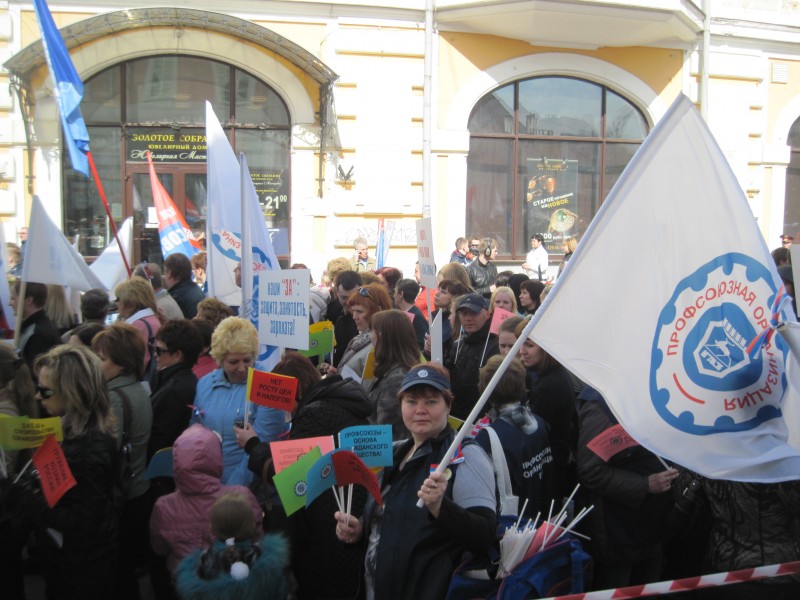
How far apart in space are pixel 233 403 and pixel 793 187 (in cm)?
1441

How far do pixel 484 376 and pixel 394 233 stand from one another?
904 cm

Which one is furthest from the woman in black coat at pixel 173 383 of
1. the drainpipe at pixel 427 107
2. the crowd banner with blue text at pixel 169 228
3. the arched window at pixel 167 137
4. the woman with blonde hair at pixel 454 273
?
the drainpipe at pixel 427 107

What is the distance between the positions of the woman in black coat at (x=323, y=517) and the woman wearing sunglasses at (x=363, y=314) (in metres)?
1.34

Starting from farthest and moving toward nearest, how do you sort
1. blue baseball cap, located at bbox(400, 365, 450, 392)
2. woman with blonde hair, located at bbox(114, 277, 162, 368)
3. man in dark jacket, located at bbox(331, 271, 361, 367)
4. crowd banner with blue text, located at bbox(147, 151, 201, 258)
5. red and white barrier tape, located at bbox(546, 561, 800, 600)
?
crowd banner with blue text, located at bbox(147, 151, 201, 258), man in dark jacket, located at bbox(331, 271, 361, 367), woman with blonde hair, located at bbox(114, 277, 162, 368), blue baseball cap, located at bbox(400, 365, 450, 392), red and white barrier tape, located at bbox(546, 561, 800, 600)

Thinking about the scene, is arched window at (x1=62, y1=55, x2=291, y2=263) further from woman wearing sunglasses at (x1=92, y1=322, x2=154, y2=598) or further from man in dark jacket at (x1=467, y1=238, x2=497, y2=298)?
woman wearing sunglasses at (x1=92, y1=322, x2=154, y2=598)

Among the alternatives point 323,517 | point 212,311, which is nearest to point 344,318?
point 212,311

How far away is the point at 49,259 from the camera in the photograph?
202 inches

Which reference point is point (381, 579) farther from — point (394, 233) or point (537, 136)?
point (537, 136)

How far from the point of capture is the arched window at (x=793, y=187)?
15164 mm

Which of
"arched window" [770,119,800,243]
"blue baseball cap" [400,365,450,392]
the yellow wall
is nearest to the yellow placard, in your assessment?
"blue baseball cap" [400,365,450,392]

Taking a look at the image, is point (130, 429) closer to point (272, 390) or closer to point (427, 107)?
point (272, 390)

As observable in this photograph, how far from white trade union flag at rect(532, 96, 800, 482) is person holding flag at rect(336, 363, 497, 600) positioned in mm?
502

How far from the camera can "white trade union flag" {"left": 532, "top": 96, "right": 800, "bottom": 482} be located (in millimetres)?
2559

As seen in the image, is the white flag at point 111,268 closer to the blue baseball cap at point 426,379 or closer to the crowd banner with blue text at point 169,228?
the crowd banner with blue text at point 169,228
